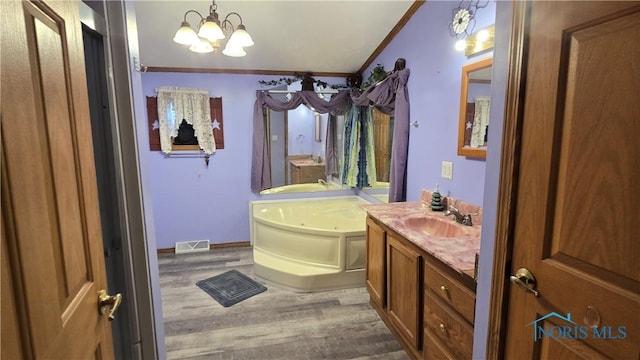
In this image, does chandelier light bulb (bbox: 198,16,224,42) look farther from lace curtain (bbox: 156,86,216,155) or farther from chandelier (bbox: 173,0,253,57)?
lace curtain (bbox: 156,86,216,155)

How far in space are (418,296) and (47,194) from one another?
67.6 inches

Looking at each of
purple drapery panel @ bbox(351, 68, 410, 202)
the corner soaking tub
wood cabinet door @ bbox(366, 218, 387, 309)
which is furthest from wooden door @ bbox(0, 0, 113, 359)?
purple drapery panel @ bbox(351, 68, 410, 202)

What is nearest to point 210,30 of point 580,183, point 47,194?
point 47,194

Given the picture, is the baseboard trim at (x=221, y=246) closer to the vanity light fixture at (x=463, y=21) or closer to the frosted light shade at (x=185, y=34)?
the frosted light shade at (x=185, y=34)

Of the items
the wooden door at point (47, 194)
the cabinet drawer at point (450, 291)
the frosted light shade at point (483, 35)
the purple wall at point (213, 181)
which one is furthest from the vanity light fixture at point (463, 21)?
the wooden door at point (47, 194)

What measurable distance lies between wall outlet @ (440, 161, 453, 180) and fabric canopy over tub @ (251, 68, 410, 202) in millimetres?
496

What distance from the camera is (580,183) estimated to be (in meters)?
0.80

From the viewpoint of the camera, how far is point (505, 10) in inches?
38.8

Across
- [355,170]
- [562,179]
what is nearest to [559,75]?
[562,179]

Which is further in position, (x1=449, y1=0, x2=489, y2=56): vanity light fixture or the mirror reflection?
the mirror reflection

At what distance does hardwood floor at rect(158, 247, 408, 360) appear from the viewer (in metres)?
2.07

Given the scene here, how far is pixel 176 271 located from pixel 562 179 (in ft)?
11.3

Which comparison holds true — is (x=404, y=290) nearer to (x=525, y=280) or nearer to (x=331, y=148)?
(x=525, y=280)

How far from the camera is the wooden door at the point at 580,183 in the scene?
0.71 meters
